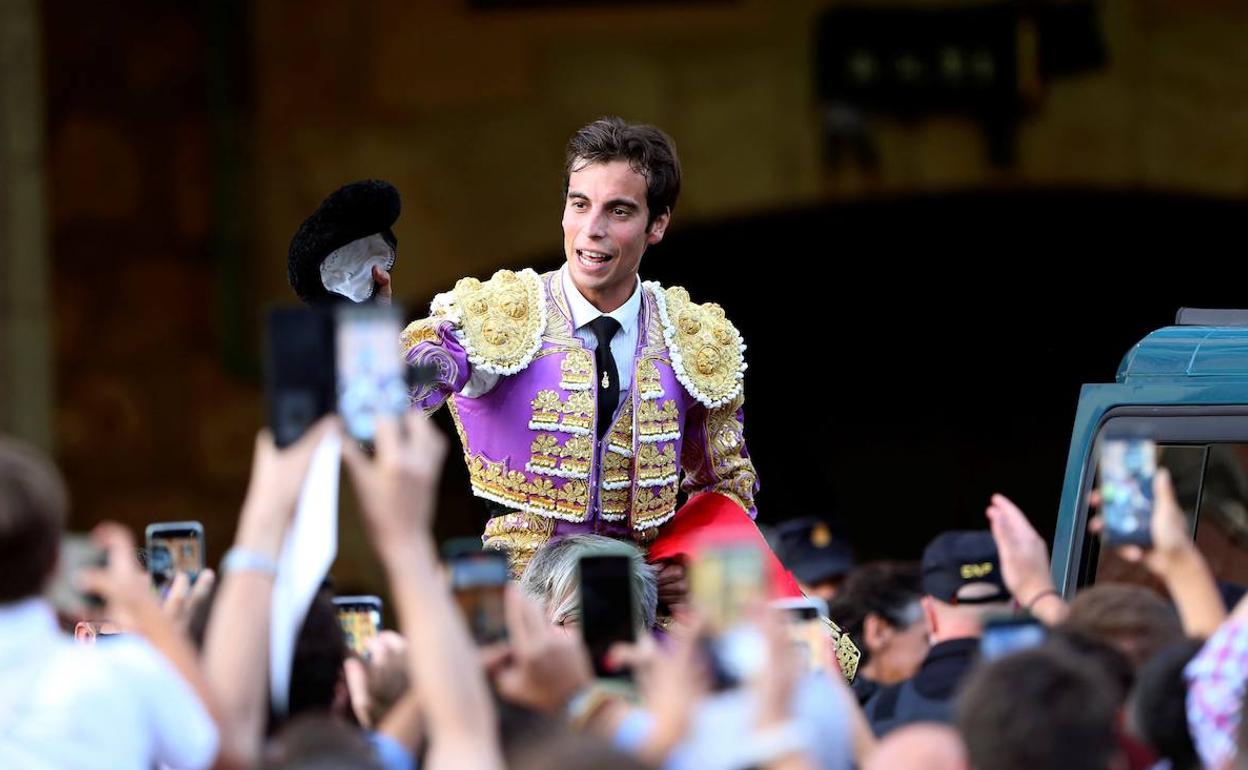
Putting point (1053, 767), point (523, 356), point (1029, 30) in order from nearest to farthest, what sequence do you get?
point (1053, 767), point (523, 356), point (1029, 30)

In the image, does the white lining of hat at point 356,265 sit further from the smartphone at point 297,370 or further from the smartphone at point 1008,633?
the smartphone at point 1008,633

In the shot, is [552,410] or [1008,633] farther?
[552,410]

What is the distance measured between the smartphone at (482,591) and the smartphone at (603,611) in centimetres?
26

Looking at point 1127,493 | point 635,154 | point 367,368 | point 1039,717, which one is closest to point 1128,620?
point 1127,493

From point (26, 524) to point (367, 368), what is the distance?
57 centimetres

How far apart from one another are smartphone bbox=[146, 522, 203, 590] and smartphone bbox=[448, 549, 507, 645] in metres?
0.79

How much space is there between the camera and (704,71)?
11.4 metres

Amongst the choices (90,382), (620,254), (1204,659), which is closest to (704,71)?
(90,382)

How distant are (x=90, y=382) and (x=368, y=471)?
8212 millimetres

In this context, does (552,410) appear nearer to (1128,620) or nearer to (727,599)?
(1128,620)

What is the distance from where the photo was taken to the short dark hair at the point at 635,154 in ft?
18.8

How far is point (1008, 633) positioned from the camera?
373 centimetres

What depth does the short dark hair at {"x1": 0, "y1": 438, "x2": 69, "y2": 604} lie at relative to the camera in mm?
3416

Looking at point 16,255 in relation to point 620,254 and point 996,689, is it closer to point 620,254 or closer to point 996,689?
point 620,254
